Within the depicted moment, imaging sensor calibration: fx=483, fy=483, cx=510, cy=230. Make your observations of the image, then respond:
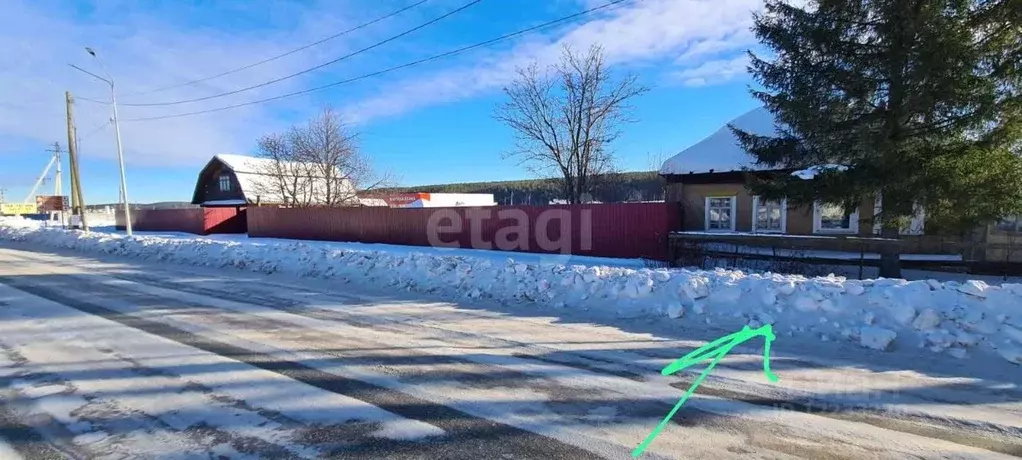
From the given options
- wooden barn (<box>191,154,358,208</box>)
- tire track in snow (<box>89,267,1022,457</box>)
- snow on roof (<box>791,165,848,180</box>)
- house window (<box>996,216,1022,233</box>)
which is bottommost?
tire track in snow (<box>89,267,1022,457</box>)

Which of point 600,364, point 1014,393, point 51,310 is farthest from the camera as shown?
point 51,310

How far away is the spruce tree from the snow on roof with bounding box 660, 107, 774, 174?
6.69 m

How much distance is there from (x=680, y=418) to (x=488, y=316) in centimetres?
382

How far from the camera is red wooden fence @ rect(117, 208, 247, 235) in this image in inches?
1240

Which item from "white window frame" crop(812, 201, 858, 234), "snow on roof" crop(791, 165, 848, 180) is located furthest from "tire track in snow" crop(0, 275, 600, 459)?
"white window frame" crop(812, 201, 858, 234)

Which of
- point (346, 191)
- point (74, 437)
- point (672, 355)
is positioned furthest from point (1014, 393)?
point (346, 191)

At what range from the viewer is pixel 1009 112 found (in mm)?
9500

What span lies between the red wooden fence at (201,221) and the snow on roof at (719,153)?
2781 cm

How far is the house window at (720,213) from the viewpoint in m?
19.2

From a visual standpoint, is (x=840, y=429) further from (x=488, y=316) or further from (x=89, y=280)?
(x=89, y=280)

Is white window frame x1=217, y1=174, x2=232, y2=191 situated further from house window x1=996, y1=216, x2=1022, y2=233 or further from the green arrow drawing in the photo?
house window x1=996, y1=216, x2=1022, y2=233

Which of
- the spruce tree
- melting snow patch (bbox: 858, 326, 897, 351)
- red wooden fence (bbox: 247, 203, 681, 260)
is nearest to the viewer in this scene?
melting snow patch (bbox: 858, 326, 897, 351)

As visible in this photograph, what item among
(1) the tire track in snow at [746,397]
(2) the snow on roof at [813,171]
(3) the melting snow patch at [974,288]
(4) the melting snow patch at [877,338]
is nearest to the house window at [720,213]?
(2) the snow on roof at [813,171]

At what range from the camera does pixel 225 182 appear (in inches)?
1615
